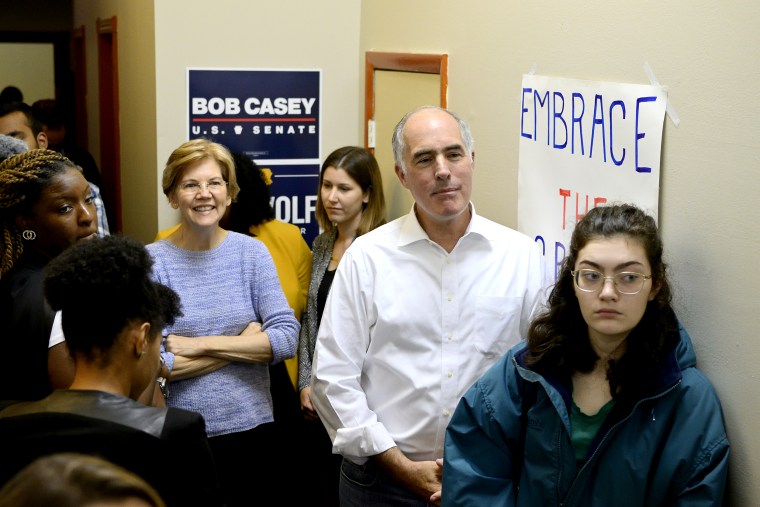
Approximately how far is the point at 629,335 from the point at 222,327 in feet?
4.46

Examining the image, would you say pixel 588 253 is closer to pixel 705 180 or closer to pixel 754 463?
pixel 705 180

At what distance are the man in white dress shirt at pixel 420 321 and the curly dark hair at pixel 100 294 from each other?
0.67 metres

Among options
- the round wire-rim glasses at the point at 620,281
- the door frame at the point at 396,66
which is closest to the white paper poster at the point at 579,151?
the round wire-rim glasses at the point at 620,281

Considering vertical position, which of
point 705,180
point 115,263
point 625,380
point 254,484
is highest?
point 705,180

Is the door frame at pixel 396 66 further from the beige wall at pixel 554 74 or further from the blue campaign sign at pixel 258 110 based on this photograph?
the blue campaign sign at pixel 258 110

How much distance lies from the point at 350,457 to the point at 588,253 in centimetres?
88

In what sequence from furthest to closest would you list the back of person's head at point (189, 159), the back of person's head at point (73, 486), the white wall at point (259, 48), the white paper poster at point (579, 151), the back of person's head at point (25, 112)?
the back of person's head at point (25, 112)
the white wall at point (259, 48)
the back of person's head at point (189, 159)
the white paper poster at point (579, 151)
the back of person's head at point (73, 486)

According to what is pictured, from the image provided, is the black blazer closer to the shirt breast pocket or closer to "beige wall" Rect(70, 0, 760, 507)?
the shirt breast pocket

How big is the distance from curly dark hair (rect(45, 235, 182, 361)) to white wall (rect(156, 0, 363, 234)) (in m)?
2.24

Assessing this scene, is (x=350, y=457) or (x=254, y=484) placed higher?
(x=350, y=457)

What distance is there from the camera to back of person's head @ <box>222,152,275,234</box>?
3.65 metres

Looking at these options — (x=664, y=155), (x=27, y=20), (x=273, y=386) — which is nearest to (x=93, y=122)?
(x=27, y=20)

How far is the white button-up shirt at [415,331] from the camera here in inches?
95.0

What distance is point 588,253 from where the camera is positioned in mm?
1972
